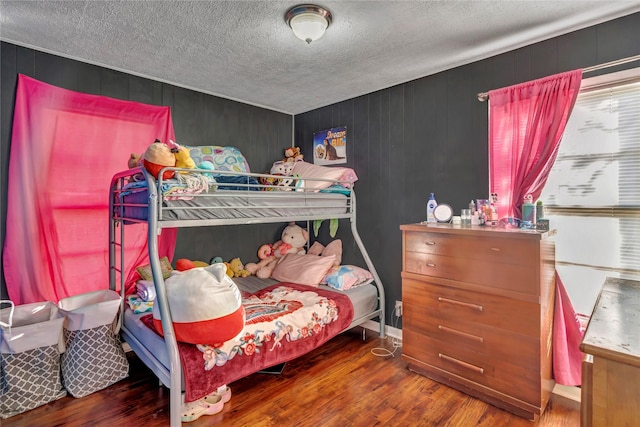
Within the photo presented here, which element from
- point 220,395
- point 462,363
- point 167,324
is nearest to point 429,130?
point 462,363

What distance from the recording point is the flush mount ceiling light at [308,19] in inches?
71.4

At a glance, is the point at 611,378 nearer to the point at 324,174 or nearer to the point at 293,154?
the point at 324,174

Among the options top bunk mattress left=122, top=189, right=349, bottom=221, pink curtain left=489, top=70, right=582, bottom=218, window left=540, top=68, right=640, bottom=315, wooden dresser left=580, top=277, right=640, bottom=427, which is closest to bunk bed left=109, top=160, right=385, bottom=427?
top bunk mattress left=122, top=189, right=349, bottom=221

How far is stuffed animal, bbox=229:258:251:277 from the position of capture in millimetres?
3408

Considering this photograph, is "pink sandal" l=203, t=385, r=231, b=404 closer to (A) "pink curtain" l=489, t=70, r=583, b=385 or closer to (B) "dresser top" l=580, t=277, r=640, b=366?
(B) "dresser top" l=580, t=277, r=640, b=366

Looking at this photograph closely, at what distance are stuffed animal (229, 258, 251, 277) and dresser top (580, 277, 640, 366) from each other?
293cm

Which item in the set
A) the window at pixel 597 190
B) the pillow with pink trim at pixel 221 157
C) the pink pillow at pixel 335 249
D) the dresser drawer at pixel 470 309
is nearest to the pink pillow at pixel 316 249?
the pink pillow at pixel 335 249

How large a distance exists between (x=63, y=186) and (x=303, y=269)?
6.86ft

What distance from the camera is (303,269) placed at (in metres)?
3.17

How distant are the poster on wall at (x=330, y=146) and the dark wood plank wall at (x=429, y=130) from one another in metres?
0.08

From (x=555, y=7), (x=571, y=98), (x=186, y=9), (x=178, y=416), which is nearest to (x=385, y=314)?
(x=178, y=416)

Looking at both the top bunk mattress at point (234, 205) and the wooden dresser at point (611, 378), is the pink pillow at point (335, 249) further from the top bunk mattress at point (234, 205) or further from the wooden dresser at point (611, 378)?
the wooden dresser at point (611, 378)

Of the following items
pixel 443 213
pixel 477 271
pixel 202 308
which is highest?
pixel 443 213

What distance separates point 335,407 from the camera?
201 centimetres
